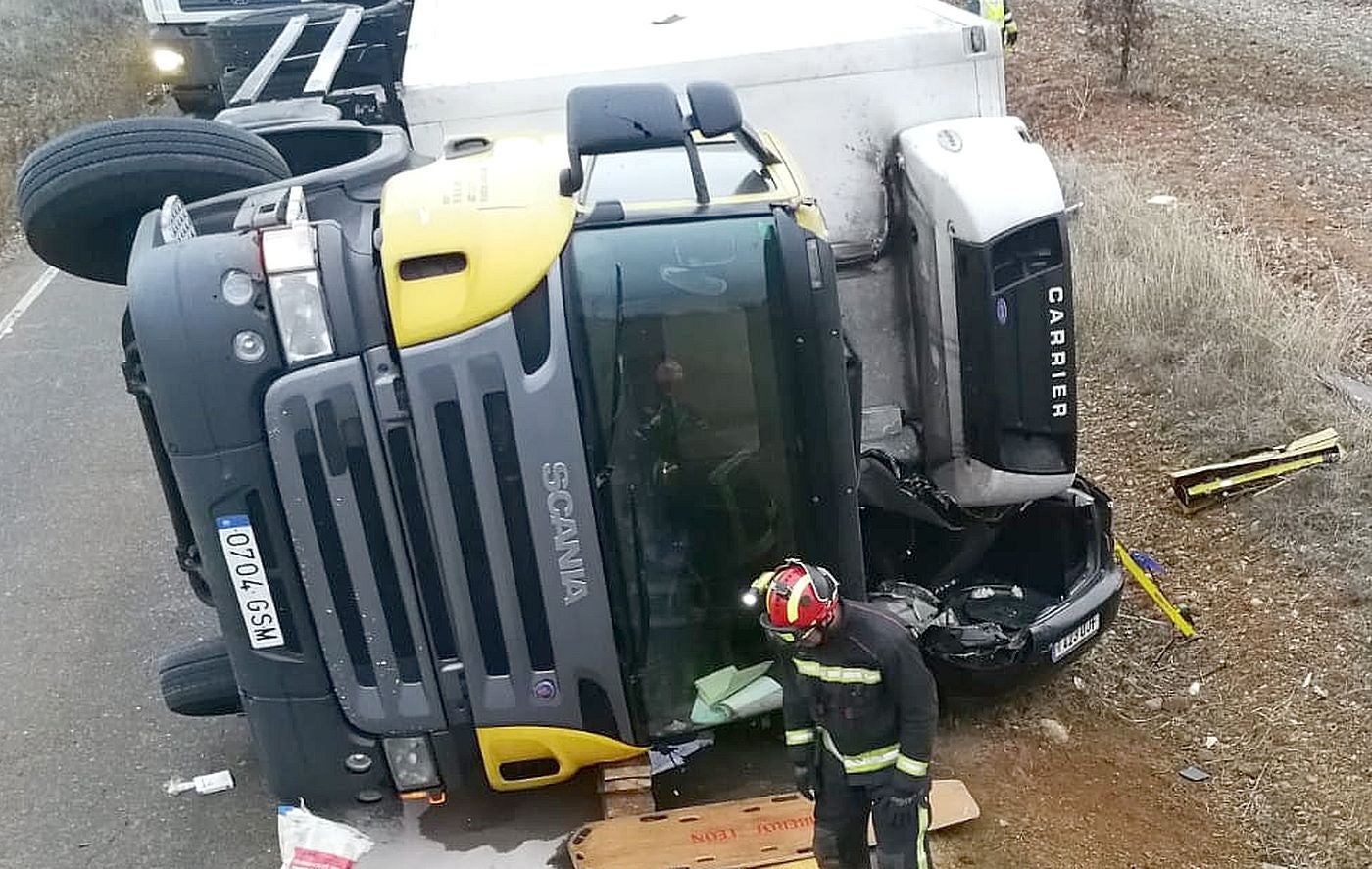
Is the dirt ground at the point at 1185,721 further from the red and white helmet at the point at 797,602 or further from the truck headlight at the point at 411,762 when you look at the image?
the truck headlight at the point at 411,762

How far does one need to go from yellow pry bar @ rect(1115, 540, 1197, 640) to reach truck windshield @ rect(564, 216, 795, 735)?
2090 mm

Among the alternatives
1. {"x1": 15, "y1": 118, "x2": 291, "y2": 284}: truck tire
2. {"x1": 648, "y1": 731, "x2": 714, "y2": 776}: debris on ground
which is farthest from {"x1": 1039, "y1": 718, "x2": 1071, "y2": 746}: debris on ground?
{"x1": 15, "y1": 118, "x2": 291, "y2": 284}: truck tire

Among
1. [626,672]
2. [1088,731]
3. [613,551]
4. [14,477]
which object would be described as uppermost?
[613,551]

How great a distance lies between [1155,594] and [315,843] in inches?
128

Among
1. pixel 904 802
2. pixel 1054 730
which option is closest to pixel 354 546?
pixel 904 802

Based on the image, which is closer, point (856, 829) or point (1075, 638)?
point (856, 829)

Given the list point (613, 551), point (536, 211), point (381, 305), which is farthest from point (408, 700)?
point (536, 211)

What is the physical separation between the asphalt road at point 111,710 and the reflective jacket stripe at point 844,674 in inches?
44.6

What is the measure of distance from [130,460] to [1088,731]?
17.1 ft

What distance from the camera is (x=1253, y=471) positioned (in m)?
5.77

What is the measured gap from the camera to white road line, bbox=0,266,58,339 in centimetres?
928

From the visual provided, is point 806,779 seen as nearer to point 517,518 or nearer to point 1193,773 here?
point 517,518

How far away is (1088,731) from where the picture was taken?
184 inches

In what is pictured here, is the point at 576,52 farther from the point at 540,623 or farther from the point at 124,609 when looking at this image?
the point at 124,609
